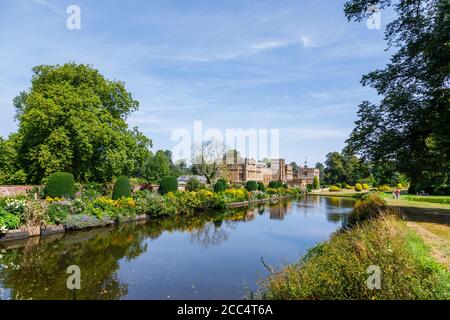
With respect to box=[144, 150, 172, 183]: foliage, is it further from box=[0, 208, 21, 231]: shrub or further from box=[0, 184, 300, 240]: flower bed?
box=[0, 208, 21, 231]: shrub

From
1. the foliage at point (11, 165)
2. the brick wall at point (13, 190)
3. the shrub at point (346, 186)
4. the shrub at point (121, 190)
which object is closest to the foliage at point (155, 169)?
the foliage at point (11, 165)

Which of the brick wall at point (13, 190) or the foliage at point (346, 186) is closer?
the brick wall at point (13, 190)

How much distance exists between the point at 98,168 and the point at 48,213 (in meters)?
8.58

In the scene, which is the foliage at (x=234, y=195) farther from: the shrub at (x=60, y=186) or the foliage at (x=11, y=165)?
the foliage at (x=11, y=165)

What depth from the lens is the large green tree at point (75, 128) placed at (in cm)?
→ 1747

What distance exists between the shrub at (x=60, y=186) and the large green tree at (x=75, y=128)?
2.64 m

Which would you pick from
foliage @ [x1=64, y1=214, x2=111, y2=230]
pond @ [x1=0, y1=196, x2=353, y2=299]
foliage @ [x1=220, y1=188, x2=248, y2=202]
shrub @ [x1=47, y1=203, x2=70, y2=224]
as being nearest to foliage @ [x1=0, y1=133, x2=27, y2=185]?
shrub @ [x1=47, y1=203, x2=70, y2=224]

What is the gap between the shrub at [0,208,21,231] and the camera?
981 cm

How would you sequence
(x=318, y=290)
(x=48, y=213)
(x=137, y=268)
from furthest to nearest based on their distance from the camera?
(x=48, y=213), (x=137, y=268), (x=318, y=290)

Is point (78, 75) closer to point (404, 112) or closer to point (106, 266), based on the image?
point (106, 266)

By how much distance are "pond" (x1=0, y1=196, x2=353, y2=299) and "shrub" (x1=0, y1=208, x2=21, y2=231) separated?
80 centimetres

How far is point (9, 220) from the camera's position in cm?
999
